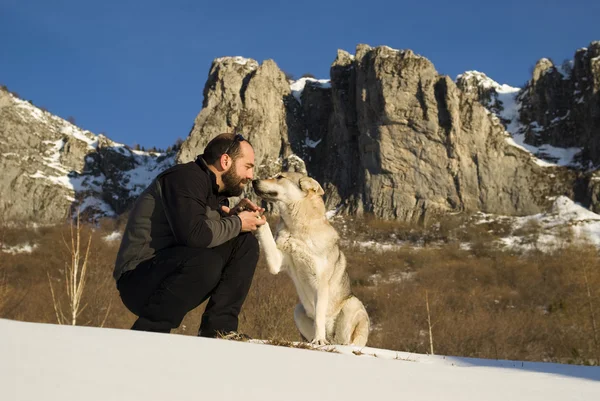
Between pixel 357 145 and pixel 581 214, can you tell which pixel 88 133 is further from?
pixel 581 214

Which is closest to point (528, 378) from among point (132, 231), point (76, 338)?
point (76, 338)

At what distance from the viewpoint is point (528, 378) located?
2.36m

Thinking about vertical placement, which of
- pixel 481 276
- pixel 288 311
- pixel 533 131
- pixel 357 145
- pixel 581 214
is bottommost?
pixel 288 311

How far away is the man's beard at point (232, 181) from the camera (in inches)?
154

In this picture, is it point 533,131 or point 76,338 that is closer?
point 76,338

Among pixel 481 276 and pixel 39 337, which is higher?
pixel 481 276

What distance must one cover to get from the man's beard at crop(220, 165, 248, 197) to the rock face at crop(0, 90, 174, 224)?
288 ft

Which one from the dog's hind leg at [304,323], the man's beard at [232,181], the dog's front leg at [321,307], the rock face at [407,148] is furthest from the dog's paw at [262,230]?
the rock face at [407,148]

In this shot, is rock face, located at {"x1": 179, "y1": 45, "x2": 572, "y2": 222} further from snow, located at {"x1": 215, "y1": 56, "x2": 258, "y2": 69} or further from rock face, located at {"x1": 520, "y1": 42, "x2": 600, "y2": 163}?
rock face, located at {"x1": 520, "y1": 42, "x2": 600, "y2": 163}

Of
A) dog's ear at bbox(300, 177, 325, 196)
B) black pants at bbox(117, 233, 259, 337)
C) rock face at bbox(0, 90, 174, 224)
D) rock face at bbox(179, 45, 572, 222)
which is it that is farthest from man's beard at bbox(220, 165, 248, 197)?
rock face at bbox(0, 90, 174, 224)

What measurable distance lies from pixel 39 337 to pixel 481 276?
48.5 metres

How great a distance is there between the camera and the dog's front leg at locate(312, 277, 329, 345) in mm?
4535

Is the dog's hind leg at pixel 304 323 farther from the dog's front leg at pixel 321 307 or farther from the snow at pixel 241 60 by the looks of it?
the snow at pixel 241 60

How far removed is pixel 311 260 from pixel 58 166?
110580mm
